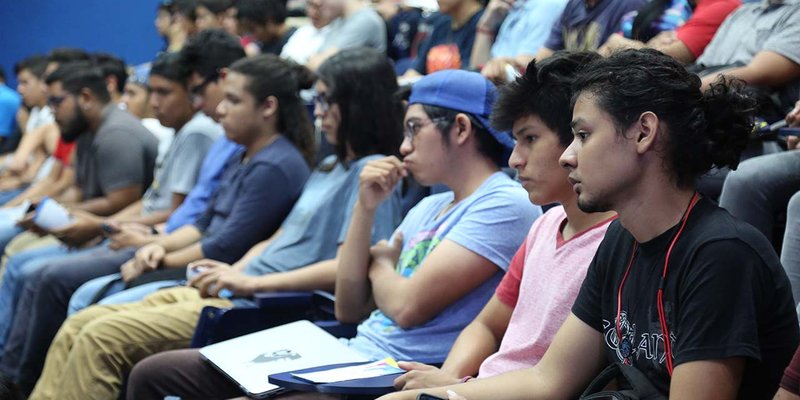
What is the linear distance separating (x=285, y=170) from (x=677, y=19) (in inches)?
57.5

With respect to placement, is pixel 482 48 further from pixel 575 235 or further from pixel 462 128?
pixel 575 235

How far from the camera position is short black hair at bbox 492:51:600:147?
217 centimetres

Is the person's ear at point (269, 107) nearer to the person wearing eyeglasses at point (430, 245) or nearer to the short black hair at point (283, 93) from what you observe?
the short black hair at point (283, 93)

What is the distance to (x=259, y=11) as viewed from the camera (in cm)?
609

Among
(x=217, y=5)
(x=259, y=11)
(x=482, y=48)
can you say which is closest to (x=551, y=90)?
(x=482, y=48)

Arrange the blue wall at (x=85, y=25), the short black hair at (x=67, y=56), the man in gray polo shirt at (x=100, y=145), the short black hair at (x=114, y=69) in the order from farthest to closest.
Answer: the blue wall at (x=85, y=25) → the short black hair at (x=67, y=56) → the short black hair at (x=114, y=69) → the man in gray polo shirt at (x=100, y=145)

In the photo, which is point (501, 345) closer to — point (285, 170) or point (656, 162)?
point (656, 162)

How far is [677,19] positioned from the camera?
3580 millimetres

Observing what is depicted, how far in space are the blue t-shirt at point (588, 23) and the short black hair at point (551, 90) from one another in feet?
5.49

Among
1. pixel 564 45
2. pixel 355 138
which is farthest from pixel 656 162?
pixel 564 45

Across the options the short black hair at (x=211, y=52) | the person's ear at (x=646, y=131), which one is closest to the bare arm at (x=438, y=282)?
the person's ear at (x=646, y=131)

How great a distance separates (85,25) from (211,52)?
5363 millimetres

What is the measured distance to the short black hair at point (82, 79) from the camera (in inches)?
209

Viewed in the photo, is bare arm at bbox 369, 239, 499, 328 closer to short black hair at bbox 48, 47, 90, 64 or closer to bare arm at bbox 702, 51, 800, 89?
bare arm at bbox 702, 51, 800, 89
